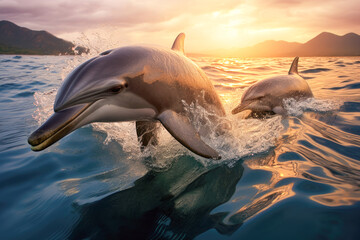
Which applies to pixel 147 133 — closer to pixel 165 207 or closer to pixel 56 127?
pixel 165 207

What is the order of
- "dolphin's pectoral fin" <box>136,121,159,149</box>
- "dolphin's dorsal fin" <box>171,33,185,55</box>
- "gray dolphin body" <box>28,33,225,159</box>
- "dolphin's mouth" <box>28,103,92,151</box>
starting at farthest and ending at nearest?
"dolphin's dorsal fin" <box>171,33,185,55</box>, "dolphin's pectoral fin" <box>136,121,159,149</box>, "gray dolphin body" <box>28,33,225,159</box>, "dolphin's mouth" <box>28,103,92,151</box>

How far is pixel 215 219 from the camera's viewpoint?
244cm

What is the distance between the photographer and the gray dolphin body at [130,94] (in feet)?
8.30

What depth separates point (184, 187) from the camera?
307cm

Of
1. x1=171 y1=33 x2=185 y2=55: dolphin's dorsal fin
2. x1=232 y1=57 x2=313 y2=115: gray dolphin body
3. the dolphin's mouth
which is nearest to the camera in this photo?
the dolphin's mouth

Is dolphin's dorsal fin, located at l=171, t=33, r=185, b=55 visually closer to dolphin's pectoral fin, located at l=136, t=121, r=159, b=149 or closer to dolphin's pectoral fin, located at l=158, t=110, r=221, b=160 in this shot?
dolphin's pectoral fin, located at l=136, t=121, r=159, b=149

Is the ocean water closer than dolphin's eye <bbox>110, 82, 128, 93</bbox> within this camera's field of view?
Yes

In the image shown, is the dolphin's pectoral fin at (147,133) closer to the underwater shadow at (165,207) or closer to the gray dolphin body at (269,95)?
the underwater shadow at (165,207)

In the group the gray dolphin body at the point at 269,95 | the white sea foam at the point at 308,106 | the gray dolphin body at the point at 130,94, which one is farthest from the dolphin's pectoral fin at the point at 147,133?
the white sea foam at the point at 308,106

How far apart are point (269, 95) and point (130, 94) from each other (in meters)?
4.68

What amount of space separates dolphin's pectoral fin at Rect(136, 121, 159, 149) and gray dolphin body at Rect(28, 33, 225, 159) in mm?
749

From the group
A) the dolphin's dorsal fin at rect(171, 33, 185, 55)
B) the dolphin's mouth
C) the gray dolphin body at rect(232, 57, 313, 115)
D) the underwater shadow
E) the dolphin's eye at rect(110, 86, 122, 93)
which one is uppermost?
the dolphin's dorsal fin at rect(171, 33, 185, 55)

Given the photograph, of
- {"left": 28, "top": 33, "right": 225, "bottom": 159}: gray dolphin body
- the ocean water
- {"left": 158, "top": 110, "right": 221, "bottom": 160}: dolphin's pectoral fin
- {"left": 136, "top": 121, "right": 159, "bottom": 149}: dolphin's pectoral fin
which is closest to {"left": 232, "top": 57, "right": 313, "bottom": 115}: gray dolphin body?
the ocean water

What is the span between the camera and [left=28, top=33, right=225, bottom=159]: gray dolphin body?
2.53 m
